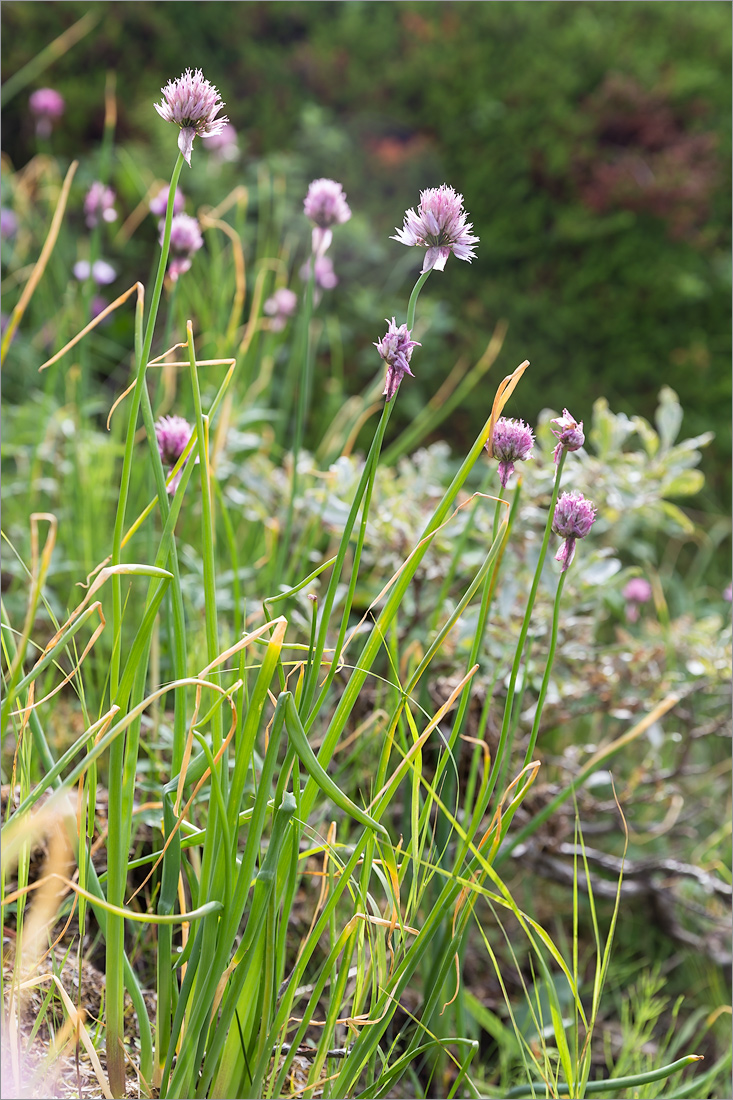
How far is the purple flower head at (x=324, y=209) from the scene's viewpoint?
38.8 inches

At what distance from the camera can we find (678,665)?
6.36ft

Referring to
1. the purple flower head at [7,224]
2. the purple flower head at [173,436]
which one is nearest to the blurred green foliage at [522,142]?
the purple flower head at [7,224]

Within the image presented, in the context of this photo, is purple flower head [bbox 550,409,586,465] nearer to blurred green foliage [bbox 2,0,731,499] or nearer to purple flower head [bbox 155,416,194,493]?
purple flower head [bbox 155,416,194,493]

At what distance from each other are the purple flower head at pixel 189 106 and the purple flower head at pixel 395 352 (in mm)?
219

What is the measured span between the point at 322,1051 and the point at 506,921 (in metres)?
0.80

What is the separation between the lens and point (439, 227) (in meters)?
0.64

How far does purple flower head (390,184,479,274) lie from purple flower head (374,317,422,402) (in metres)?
0.05

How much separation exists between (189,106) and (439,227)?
0.23 meters

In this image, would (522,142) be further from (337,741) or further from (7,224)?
(337,741)

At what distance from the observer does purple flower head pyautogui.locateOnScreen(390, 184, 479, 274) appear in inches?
25.1

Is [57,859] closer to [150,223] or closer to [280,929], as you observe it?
[280,929]

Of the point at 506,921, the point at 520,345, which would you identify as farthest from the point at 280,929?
the point at 520,345

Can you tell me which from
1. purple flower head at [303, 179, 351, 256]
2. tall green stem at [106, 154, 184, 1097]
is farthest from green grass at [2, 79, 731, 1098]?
purple flower head at [303, 179, 351, 256]

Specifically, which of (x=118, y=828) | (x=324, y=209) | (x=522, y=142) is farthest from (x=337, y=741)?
(x=522, y=142)
